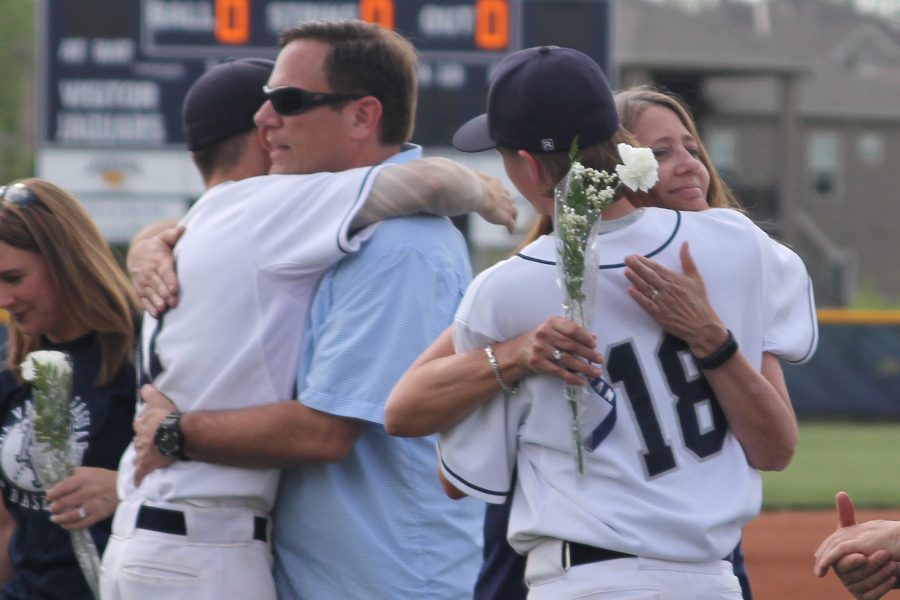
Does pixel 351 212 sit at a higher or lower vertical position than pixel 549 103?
lower

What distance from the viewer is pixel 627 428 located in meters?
2.38

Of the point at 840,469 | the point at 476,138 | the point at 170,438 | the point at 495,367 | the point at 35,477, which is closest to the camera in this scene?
the point at 495,367

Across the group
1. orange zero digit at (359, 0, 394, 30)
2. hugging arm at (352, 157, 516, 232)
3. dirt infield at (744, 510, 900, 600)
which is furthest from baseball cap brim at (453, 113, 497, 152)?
orange zero digit at (359, 0, 394, 30)

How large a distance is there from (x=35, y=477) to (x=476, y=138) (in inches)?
56.3

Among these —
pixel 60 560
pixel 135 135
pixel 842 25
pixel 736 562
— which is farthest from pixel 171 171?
pixel 842 25

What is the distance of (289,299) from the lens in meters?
2.89

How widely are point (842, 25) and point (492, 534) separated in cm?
4573

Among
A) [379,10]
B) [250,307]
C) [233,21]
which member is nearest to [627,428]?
[250,307]

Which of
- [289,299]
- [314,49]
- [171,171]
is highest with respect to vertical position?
[314,49]

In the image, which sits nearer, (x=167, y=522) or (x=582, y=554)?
(x=582, y=554)

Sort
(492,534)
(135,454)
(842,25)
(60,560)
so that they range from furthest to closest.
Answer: (842,25), (60,560), (135,454), (492,534)

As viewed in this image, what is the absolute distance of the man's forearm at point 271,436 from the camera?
279 centimetres

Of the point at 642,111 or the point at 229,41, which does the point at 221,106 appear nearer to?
the point at 642,111

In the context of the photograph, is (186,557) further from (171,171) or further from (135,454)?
(171,171)
